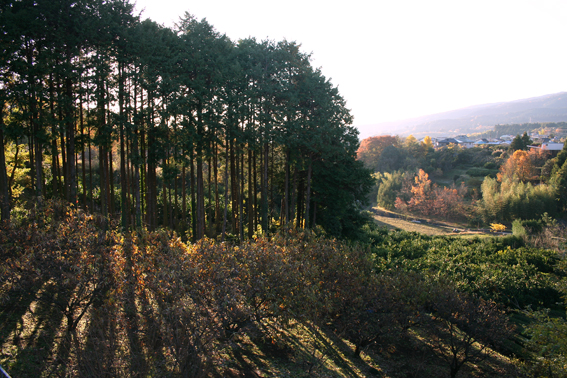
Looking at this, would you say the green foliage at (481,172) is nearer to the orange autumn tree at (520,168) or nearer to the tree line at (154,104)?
the orange autumn tree at (520,168)

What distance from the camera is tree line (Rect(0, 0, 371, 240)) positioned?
13102 mm

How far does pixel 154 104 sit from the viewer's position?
15.4 metres

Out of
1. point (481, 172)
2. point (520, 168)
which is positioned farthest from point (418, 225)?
point (481, 172)

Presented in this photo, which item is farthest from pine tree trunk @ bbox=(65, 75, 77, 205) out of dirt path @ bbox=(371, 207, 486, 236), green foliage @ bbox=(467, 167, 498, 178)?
green foliage @ bbox=(467, 167, 498, 178)

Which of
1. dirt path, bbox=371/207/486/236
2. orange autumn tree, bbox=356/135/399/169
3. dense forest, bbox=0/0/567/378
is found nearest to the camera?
dense forest, bbox=0/0/567/378

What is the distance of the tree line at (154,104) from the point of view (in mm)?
13102

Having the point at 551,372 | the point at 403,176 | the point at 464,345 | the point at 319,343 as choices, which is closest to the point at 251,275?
the point at 319,343

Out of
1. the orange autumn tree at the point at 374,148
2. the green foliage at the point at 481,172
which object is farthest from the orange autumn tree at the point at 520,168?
the orange autumn tree at the point at 374,148

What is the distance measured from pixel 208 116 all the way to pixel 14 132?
795 cm

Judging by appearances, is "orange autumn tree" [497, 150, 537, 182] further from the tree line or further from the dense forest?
the tree line

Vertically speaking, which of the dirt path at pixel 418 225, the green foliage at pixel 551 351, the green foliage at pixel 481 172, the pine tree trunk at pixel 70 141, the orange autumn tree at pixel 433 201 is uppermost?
the pine tree trunk at pixel 70 141

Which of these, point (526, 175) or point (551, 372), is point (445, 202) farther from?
point (551, 372)

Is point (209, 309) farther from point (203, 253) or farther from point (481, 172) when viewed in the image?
point (481, 172)

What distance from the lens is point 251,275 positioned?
7543 mm
